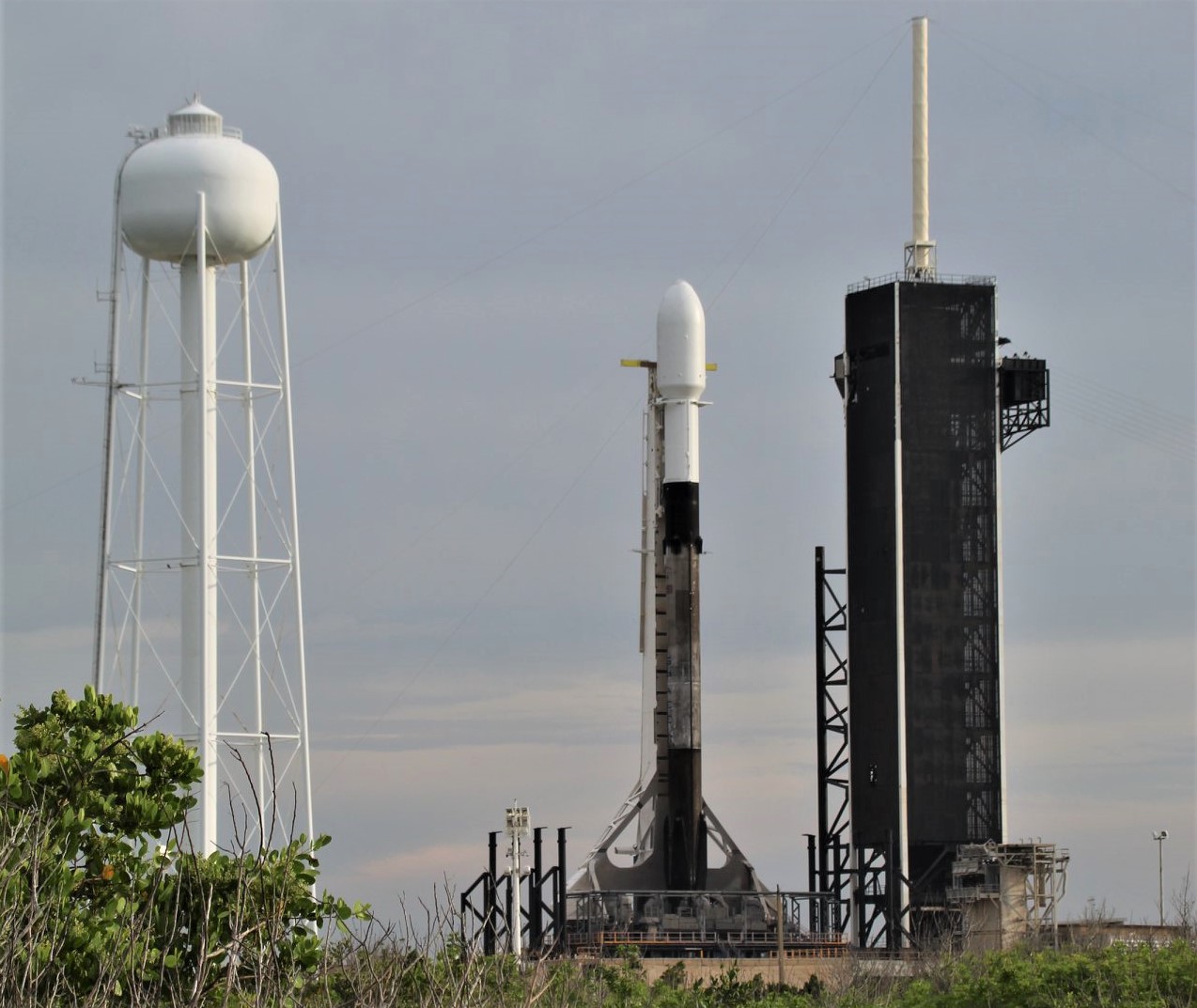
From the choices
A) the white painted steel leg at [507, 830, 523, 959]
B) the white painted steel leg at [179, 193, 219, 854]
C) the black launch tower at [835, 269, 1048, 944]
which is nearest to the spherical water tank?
the white painted steel leg at [179, 193, 219, 854]

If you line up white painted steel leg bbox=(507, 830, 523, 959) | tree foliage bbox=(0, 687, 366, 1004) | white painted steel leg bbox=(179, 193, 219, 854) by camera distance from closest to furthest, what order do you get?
1. tree foliage bbox=(0, 687, 366, 1004)
2. white painted steel leg bbox=(179, 193, 219, 854)
3. white painted steel leg bbox=(507, 830, 523, 959)

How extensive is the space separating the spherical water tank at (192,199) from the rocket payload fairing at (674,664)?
67.1 ft

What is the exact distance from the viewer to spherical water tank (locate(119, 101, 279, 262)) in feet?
189

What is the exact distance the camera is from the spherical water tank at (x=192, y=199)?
57625 mm

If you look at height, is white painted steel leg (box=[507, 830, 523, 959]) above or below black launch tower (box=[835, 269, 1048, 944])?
below

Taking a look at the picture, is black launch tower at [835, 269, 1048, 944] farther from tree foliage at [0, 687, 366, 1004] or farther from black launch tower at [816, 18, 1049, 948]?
tree foliage at [0, 687, 366, 1004]

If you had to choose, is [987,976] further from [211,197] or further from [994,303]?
[994,303]

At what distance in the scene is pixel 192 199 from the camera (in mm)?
57719

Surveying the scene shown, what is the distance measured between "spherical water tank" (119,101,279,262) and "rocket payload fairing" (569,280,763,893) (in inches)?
805

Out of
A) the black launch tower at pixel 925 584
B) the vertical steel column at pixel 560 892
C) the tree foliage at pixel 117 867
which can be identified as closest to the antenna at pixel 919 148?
the black launch tower at pixel 925 584

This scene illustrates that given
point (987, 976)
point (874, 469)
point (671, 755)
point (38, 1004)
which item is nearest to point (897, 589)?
point (874, 469)

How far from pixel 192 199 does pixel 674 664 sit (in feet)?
83.9

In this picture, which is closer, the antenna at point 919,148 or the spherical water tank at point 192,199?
the spherical water tank at point 192,199

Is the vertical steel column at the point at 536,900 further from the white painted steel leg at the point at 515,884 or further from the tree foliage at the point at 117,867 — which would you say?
the tree foliage at the point at 117,867
